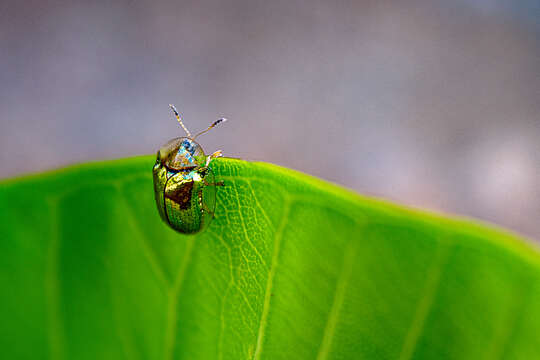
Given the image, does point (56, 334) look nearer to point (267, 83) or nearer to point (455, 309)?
point (455, 309)

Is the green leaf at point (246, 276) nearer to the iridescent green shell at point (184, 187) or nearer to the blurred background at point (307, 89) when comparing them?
the iridescent green shell at point (184, 187)

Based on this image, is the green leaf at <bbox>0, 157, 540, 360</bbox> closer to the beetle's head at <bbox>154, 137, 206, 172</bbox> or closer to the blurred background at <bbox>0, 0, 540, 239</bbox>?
the beetle's head at <bbox>154, 137, 206, 172</bbox>

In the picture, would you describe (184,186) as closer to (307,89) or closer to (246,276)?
Result: (246,276)

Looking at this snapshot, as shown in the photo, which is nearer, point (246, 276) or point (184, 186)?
point (246, 276)

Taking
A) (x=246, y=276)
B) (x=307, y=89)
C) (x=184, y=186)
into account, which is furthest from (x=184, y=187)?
(x=307, y=89)

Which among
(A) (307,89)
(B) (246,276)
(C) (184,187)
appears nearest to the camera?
(B) (246,276)

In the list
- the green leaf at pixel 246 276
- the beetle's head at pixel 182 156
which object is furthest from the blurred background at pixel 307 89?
the green leaf at pixel 246 276
